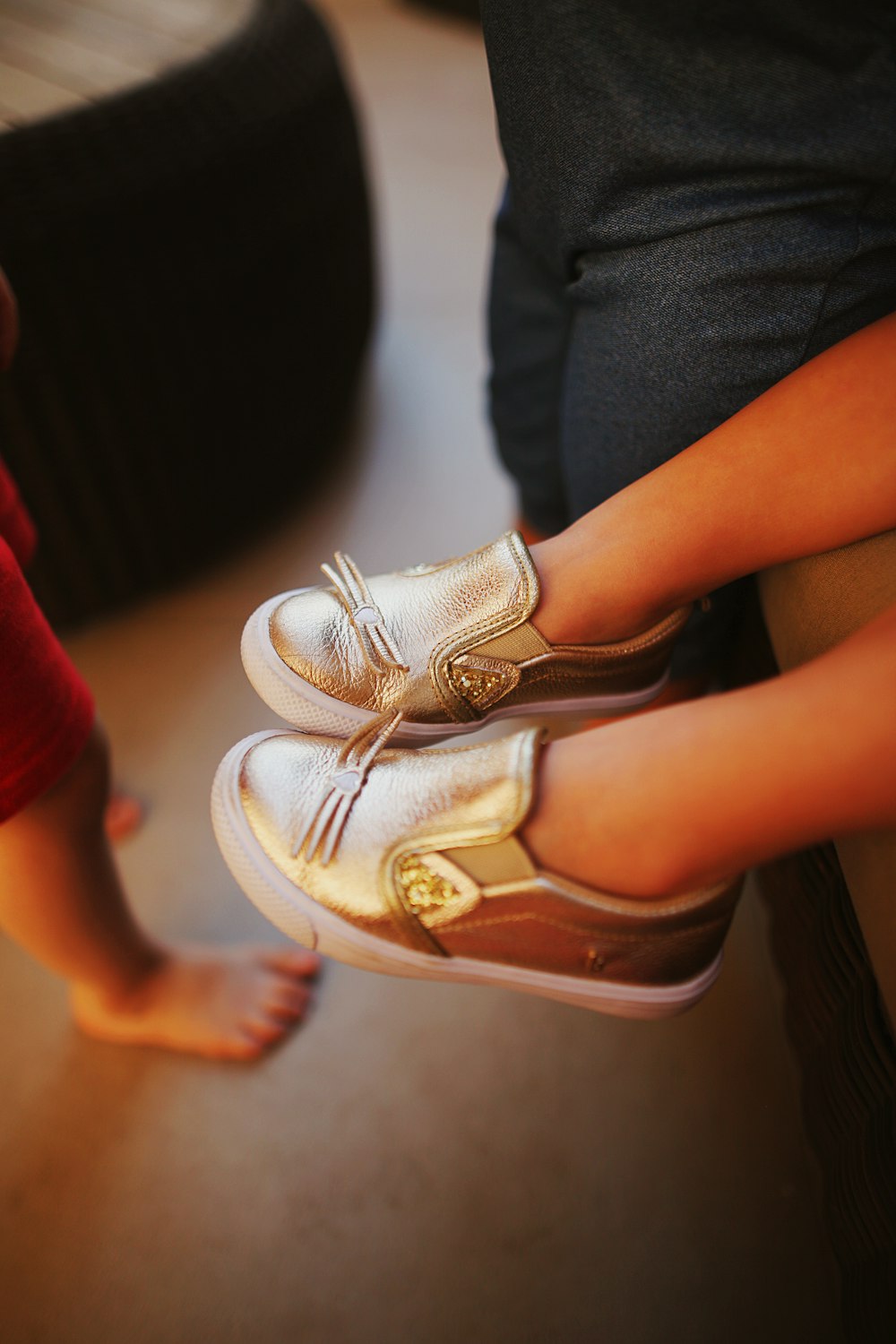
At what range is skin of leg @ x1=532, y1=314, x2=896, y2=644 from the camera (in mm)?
504

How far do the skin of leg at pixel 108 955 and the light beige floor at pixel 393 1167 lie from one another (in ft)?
0.10

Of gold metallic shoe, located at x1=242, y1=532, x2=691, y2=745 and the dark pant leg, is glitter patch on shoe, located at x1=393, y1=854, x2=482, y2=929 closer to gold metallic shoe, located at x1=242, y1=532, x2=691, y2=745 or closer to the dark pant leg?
gold metallic shoe, located at x1=242, y1=532, x2=691, y2=745

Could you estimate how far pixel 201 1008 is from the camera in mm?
726

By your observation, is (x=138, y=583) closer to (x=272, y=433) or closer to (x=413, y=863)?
(x=272, y=433)

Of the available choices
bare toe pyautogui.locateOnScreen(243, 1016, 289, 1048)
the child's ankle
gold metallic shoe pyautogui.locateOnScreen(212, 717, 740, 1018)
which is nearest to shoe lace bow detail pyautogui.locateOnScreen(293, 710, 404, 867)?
gold metallic shoe pyautogui.locateOnScreen(212, 717, 740, 1018)

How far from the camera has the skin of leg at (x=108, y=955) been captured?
21.4 inches

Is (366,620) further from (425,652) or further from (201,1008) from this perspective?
(201,1008)

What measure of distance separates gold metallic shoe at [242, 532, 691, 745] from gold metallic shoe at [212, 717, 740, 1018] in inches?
1.6

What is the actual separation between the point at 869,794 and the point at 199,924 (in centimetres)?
59

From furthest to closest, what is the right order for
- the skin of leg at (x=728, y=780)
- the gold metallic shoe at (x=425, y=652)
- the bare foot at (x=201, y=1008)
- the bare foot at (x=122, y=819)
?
the bare foot at (x=122, y=819), the bare foot at (x=201, y=1008), the gold metallic shoe at (x=425, y=652), the skin of leg at (x=728, y=780)

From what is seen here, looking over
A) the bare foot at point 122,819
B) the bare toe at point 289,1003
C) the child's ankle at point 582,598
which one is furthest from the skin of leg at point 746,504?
the bare foot at point 122,819

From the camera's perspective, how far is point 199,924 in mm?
802

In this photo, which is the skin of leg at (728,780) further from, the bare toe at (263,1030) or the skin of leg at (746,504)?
the bare toe at (263,1030)

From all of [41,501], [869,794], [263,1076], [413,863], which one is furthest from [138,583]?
[869,794]
